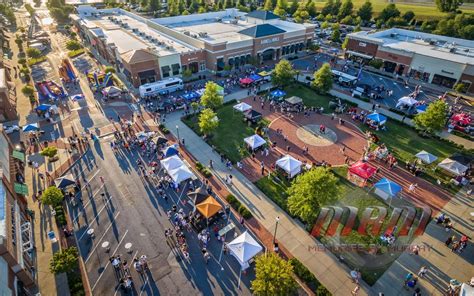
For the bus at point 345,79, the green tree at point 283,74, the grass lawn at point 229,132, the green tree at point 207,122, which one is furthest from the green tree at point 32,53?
the bus at point 345,79

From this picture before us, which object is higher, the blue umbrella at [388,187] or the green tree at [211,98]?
the green tree at [211,98]

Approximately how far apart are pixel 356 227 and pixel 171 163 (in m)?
21.3

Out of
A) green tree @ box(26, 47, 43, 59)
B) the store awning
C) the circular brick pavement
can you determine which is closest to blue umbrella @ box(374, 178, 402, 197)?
the circular brick pavement

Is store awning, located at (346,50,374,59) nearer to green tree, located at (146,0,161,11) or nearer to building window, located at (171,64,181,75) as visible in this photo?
building window, located at (171,64,181,75)

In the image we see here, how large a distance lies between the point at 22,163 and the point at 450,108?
66.2m

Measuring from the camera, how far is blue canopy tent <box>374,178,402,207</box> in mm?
29625

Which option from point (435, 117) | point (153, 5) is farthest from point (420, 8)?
point (153, 5)

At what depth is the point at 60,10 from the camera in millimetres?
104312

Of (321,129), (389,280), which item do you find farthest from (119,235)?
(321,129)

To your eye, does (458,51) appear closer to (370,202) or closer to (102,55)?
(370,202)

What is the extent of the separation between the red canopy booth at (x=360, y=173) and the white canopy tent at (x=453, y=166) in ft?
28.6

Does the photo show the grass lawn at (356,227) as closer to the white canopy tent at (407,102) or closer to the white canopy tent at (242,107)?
the white canopy tent at (242,107)

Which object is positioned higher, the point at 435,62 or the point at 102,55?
the point at 435,62

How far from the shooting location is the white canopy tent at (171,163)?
32.2 metres
